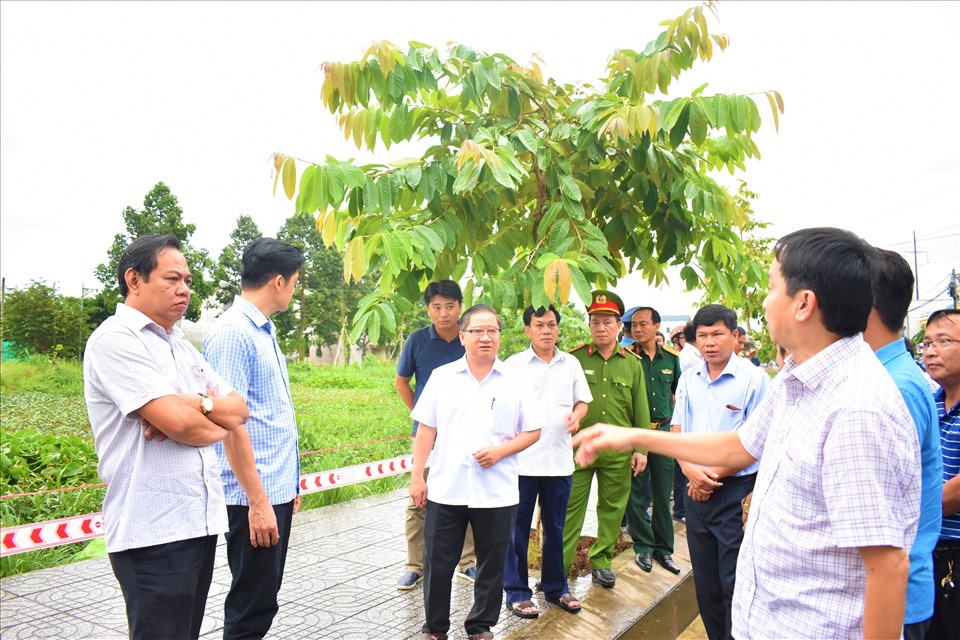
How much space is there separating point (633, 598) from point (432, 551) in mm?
1888

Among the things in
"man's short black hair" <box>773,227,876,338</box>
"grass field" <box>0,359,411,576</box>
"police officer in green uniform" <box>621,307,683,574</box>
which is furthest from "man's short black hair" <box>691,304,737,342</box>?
"grass field" <box>0,359,411,576</box>

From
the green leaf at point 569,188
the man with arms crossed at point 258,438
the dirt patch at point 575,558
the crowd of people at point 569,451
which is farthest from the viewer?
the dirt patch at point 575,558

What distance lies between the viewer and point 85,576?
209 inches

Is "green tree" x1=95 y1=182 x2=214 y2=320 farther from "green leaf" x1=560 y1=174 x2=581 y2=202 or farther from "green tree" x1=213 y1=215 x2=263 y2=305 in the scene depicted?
"green leaf" x1=560 y1=174 x2=581 y2=202

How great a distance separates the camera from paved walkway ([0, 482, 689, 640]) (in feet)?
14.0

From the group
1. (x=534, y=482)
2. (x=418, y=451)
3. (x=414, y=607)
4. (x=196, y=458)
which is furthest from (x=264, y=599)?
(x=534, y=482)

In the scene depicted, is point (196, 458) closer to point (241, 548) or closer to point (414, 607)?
point (241, 548)

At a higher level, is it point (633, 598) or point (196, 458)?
point (196, 458)

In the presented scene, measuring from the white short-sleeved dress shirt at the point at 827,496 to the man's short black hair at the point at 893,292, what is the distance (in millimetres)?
639

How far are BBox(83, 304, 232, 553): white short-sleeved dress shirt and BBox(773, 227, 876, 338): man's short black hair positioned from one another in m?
2.15

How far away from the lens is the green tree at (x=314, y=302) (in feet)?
100

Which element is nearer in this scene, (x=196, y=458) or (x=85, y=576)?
(x=196, y=458)

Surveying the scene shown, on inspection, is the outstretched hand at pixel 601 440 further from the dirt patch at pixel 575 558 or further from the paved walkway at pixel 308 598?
the dirt patch at pixel 575 558

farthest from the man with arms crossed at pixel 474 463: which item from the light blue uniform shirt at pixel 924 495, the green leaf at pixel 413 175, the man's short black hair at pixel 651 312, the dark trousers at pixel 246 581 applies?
the man's short black hair at pixel 651 312
